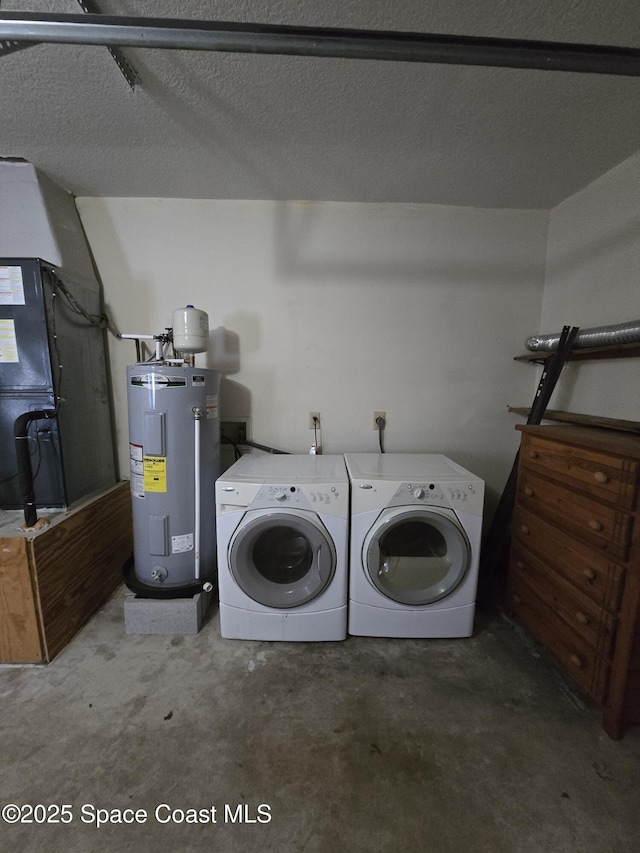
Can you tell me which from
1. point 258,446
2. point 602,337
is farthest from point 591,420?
point 258,446

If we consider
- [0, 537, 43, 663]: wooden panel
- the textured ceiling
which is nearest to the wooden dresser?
the textured ceiling

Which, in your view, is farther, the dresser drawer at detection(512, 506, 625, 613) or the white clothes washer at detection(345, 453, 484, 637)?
the white clothes washer at detection(345, 453, 484, 637)

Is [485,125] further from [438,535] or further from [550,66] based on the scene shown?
[438,535]

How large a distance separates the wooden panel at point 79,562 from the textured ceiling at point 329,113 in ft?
5.84

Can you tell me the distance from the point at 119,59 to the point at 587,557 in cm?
246

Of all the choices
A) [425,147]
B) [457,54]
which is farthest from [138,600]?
[425,147]

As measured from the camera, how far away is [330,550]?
4.75ft

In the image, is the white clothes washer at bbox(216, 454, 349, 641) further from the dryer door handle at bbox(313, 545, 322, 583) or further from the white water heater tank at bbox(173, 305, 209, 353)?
the white water heater tank at bbox(173, 305, 209, 353)

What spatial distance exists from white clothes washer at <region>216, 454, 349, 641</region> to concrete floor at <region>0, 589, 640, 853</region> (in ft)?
0.41

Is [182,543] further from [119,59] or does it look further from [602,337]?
[602,337]

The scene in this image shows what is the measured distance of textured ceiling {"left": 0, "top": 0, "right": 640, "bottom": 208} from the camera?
983mm

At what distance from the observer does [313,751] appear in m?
1.10

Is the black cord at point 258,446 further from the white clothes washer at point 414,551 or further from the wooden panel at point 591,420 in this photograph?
the wooden panel at point 591,420

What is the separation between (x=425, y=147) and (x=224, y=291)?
1.30 meters
